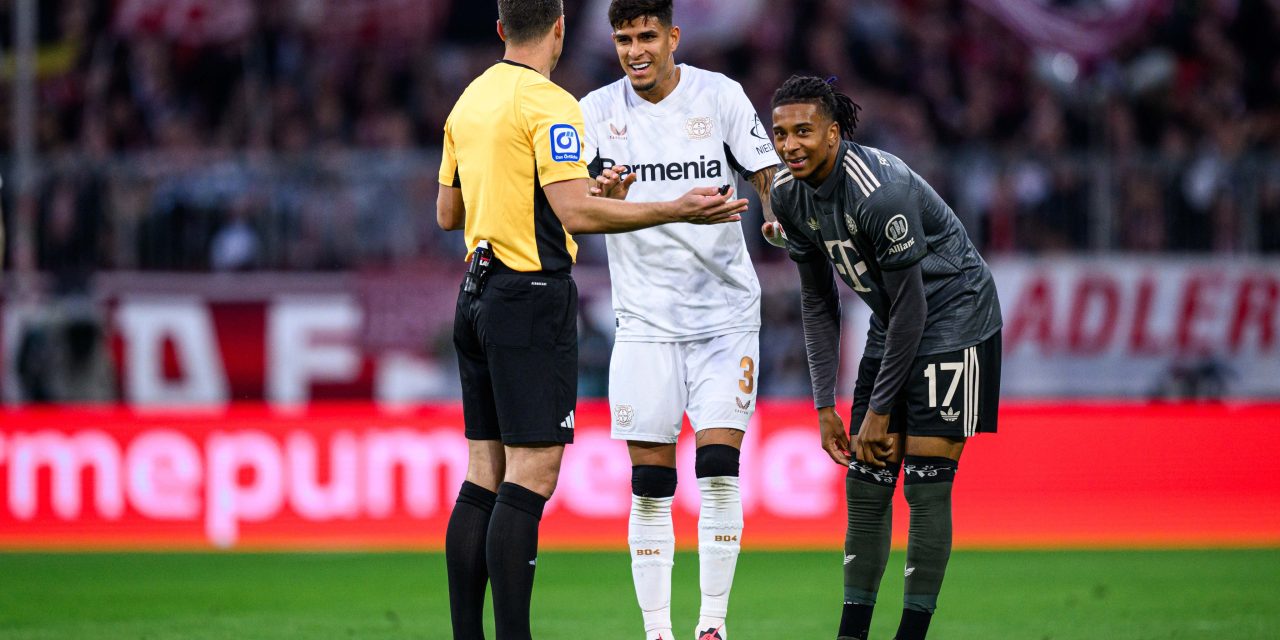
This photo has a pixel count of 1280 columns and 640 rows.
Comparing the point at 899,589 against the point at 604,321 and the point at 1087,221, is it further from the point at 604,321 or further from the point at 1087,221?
the point at 1087,221

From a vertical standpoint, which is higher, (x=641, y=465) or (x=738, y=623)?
(x=641, y=465)

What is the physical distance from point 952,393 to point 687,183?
135 centimetres

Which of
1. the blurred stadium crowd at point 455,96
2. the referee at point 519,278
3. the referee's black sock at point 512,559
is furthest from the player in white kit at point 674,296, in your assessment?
the blurred stadium crowd at point 455,96

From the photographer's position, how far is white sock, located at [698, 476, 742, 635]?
6285 millimetres

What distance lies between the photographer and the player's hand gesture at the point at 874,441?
596cm

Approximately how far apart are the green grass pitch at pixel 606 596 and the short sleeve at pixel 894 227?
2066 millimetres

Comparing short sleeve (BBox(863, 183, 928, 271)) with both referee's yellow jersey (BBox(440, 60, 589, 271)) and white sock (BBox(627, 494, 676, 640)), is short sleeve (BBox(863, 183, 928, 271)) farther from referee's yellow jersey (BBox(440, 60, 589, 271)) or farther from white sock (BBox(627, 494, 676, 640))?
white sock (BBox(627, 494, 676, 640))

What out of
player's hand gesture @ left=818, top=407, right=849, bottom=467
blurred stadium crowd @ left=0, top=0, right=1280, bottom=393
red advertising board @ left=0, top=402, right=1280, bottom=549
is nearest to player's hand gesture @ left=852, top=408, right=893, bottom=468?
player's hand gesture @ left=818, top=407, right=849, bottom=467

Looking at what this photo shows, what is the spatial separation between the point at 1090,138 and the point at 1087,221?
1845 millimetres

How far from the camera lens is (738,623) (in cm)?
770

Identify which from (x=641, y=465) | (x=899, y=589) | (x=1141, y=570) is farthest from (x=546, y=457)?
(x=1141, y=570)

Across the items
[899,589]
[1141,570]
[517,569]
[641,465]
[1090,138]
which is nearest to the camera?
[517,569]

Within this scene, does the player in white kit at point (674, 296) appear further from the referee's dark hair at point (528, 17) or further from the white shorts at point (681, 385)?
the referee's dark hair at point (528, 17)

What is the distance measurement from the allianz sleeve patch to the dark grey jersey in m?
0.91
